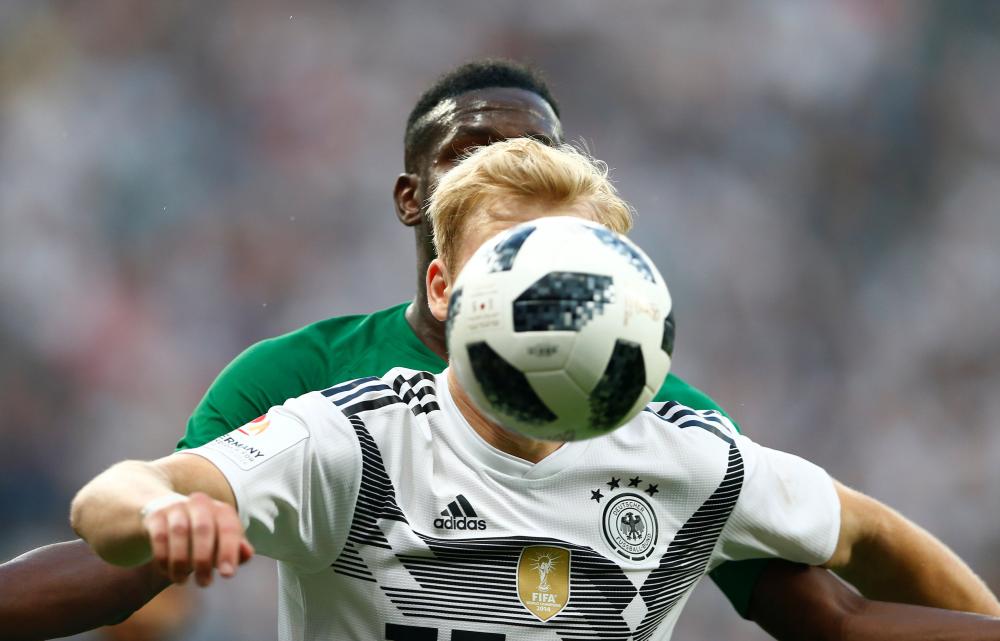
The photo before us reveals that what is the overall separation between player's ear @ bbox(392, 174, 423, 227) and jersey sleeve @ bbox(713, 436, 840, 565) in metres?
2.27

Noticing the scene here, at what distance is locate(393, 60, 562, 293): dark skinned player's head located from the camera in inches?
191

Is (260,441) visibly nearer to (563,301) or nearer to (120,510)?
(120,510)

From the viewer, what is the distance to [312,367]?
453 cm

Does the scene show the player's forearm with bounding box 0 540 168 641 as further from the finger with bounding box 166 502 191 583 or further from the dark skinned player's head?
the finger with bounding box 166 502 191 583

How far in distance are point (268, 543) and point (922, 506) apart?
7.89 m

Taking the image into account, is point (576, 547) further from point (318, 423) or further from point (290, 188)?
point (290, 188)

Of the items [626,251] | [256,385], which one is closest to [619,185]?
[256,385]

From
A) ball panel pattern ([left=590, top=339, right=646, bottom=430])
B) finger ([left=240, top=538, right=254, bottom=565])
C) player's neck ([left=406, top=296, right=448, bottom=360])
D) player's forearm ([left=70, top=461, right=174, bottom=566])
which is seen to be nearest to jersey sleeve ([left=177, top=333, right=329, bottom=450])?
player's neck ([left=406, top=296, right=448, bottom=360])

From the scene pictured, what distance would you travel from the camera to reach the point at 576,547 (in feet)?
9.93

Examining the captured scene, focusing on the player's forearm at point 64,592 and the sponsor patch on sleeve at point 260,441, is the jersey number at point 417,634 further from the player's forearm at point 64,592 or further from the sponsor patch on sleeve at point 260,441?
the player's forearm at point 64,592

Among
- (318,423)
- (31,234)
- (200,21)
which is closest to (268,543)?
(318,423)

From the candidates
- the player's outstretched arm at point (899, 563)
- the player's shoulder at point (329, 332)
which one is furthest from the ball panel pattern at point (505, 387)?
the player's shoulder at point (329, 332)

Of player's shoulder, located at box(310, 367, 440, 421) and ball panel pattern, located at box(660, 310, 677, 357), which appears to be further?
player's shoulder, located at box(310, 367, 440, 421)

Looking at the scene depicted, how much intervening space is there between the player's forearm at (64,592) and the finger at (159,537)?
76.7 inches
